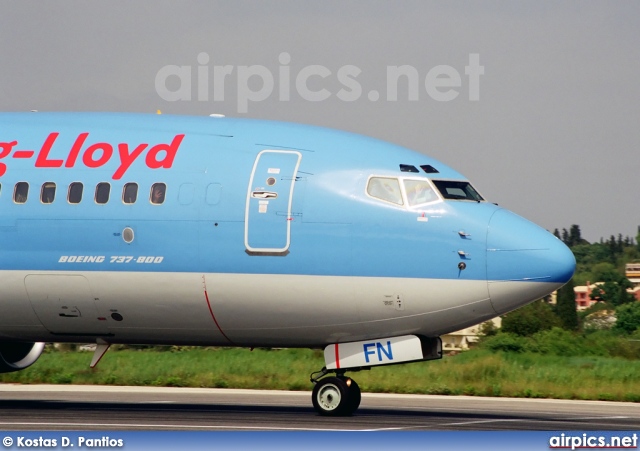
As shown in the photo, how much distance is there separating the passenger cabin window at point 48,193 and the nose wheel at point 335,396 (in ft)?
20.8

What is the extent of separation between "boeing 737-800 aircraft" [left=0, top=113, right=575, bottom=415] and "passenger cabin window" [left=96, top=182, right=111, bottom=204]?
0.03 metres

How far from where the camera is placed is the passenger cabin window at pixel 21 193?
78.8 feet

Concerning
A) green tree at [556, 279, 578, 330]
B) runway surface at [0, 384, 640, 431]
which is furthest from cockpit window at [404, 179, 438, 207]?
green tree at [556, 279, 578, 330]

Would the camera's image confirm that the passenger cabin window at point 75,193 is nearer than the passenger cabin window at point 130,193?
No

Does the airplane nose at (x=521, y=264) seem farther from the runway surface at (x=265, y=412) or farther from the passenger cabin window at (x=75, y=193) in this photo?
the passenger cabin window at (x=75, y=193)

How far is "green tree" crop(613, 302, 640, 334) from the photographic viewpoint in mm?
84350

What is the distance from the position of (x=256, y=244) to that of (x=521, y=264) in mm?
4867

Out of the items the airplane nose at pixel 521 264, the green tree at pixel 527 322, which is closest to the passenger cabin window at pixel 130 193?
the airplane nose at pixel 521 264

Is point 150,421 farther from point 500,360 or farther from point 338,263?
point 500,360

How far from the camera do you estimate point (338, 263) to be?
73.3ft

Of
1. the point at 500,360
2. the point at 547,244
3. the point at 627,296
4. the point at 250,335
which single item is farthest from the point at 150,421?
the point at 627,296

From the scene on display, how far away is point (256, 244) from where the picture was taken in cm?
2264

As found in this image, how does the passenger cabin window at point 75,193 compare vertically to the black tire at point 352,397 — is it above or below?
above

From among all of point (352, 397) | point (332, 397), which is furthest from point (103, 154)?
point (352, 397)
